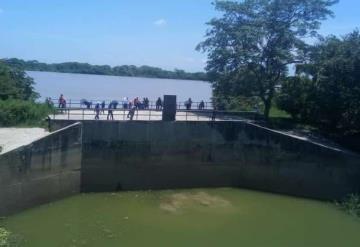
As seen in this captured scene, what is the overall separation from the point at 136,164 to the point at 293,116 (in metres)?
11.5

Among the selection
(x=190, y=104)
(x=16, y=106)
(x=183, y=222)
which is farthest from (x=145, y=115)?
(x=183, y=222)

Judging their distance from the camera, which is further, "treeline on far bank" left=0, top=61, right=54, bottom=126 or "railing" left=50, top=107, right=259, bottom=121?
"railing" left=50, top=107, right=259, bottom=121

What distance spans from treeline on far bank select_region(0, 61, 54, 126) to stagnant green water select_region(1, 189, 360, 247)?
483cm

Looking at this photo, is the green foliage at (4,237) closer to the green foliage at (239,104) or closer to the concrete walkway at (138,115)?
the concrete walkway at (138,115)

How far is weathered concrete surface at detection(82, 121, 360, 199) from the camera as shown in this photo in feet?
81.2

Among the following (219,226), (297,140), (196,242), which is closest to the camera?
(196,242)

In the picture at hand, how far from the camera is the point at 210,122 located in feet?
86.5

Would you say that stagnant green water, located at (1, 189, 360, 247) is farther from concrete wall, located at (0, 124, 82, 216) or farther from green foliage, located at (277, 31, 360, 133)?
green foliage, located at (277, 31, 360, 133)

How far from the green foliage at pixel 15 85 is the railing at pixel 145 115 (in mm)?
3692

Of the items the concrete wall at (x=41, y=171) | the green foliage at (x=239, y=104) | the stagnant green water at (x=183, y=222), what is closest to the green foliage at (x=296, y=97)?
the green foliage at (x=239, y=104)

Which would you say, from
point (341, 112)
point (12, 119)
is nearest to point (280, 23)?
point (341, 112)

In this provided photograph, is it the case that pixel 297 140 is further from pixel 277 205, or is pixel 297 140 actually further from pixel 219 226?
pixel 219 226

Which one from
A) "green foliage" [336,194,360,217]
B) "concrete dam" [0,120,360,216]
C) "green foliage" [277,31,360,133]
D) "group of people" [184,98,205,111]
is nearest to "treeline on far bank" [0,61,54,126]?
"concrete dam" [0,120,360,216]

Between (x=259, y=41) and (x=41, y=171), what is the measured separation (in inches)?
612
